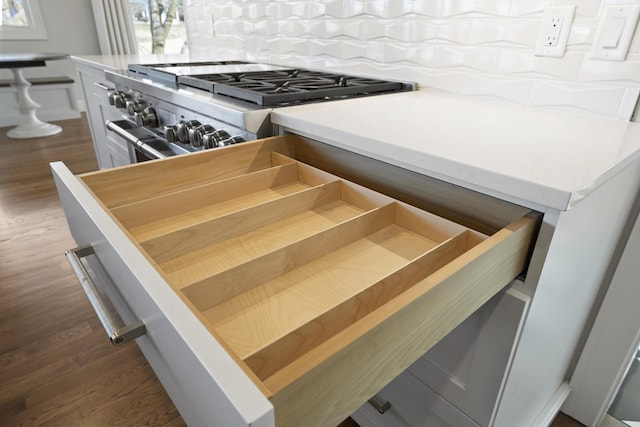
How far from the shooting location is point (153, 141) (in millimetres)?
1570

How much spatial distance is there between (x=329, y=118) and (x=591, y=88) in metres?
0.70

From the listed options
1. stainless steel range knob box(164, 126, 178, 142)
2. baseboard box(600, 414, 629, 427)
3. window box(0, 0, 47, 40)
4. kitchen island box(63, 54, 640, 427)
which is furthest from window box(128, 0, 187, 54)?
baseboard box(600, 414, 629, 427)

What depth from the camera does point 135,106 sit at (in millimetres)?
1677

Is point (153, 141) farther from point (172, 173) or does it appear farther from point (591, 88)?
point (591, 88)

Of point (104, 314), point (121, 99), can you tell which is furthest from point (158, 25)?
point (104, 314)

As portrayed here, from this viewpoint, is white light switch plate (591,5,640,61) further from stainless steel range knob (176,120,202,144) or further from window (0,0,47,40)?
window (0,0,47,40)

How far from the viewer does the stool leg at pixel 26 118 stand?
4.17 metres

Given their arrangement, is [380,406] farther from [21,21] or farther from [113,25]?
[21,21]

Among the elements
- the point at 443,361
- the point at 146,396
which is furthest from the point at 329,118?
the point at 146,396

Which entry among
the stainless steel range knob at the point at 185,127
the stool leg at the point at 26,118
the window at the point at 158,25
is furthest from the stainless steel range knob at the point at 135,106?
the window at the point at 158,25

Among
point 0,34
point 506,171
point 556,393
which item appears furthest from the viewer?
point 0,34

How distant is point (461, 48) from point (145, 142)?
3.99 feet

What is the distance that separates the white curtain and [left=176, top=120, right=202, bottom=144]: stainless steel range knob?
4.61 m

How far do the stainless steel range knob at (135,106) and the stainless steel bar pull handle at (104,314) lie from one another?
1.12 metres
